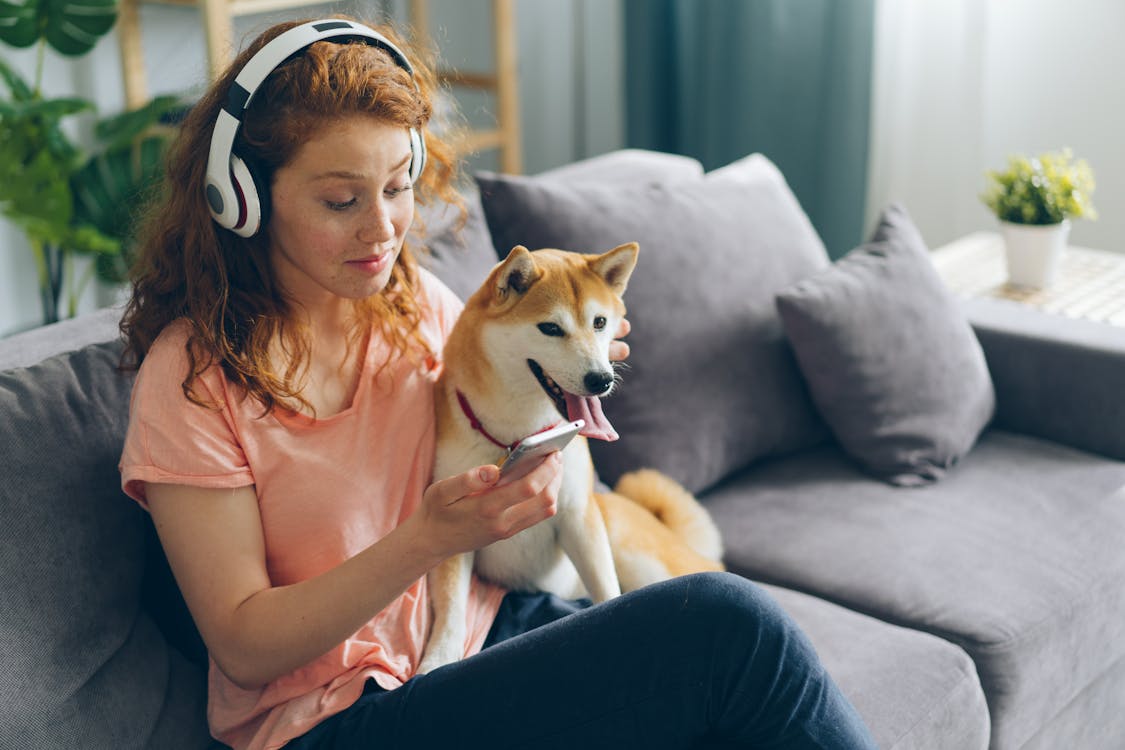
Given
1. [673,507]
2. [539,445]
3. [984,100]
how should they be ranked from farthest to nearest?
[984,100] → [673,507] → [539,445]

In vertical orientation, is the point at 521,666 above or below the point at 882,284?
below

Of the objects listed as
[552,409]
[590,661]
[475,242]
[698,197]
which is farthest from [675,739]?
[698,197]

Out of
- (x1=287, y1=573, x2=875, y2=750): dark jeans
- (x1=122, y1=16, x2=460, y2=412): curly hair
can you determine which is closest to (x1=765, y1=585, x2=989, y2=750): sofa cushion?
(x1=287, y1=573, x2=875, y2=750): dark jeans

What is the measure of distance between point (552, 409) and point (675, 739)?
1.24 feet

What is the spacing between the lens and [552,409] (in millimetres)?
1317

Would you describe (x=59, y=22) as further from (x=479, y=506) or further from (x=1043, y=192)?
(x=1043, y=192)

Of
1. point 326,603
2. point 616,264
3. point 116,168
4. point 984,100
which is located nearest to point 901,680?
point 616,264

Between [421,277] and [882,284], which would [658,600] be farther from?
[882,284]

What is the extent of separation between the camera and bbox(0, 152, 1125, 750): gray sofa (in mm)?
1210

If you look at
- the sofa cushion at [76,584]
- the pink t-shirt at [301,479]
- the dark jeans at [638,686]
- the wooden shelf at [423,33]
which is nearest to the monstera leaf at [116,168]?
the wooden shelf at [423,33]

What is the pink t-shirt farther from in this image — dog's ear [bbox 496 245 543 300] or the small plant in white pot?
the small plant in white pot

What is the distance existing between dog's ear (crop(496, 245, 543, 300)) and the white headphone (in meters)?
0.25

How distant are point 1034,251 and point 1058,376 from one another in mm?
414

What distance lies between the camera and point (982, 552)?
1.73 metres
